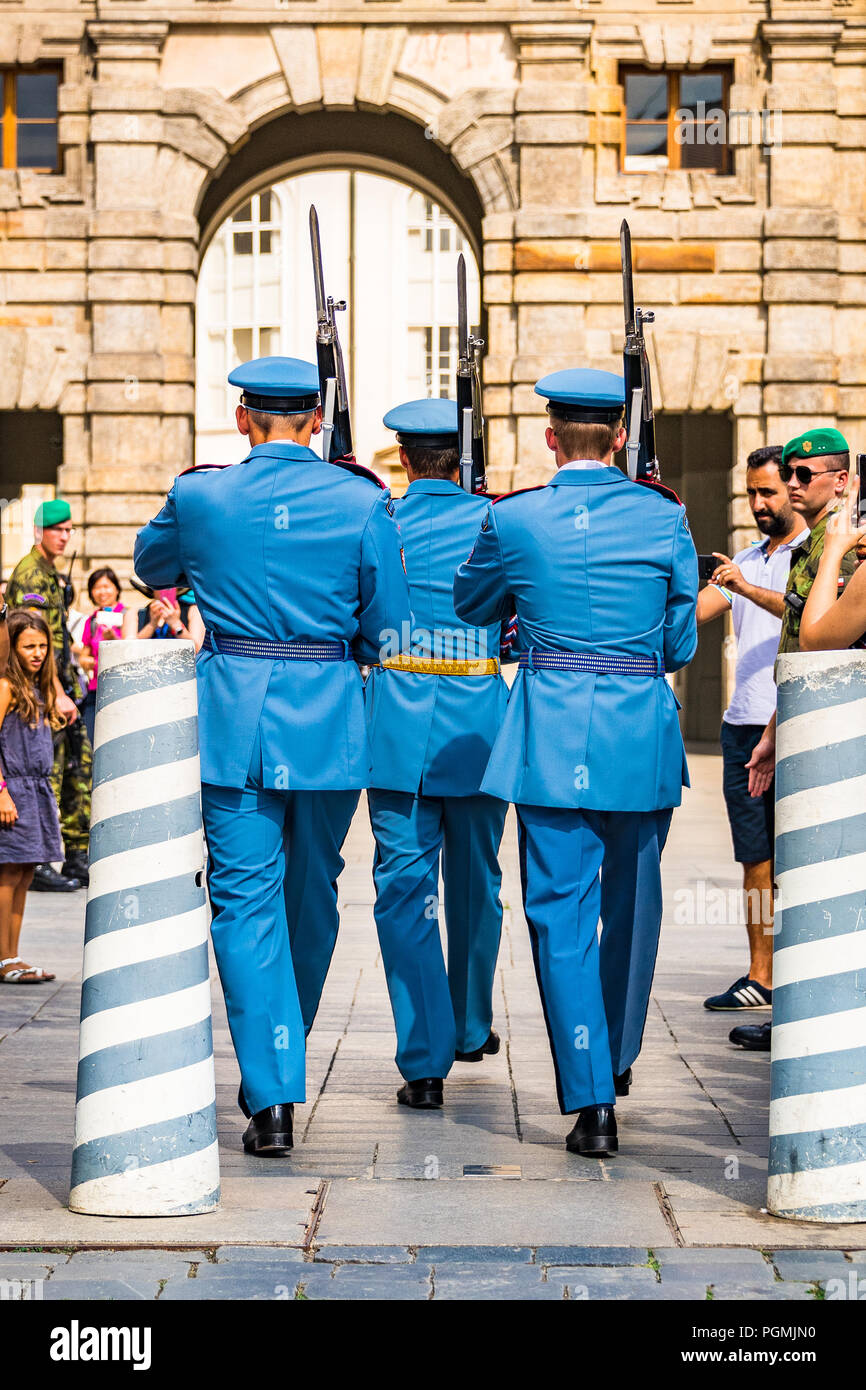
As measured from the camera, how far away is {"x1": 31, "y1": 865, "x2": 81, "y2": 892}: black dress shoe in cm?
1103

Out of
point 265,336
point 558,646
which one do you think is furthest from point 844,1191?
point 265,336

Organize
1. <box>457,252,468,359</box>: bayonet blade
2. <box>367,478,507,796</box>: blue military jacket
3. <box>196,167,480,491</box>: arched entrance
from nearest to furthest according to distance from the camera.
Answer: <box>367,478,507,796</box>: blue military jacket → <box>457,252,468,359</box>: bayonet blade → <box>196,167,480,491</box>: arched entrance

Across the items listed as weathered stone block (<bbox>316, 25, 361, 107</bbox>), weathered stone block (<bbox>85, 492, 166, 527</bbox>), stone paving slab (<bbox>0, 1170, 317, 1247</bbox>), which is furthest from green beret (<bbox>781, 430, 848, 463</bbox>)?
weathered stone block (<bbox>316, 25, 361, 107</bbox>)

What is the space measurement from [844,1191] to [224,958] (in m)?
1.66

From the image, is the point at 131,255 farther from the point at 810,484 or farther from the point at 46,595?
the point at 810,484

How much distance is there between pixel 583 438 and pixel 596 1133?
1.84m

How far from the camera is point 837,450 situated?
248 inches

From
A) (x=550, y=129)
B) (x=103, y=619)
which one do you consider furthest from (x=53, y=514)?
(x=550, y=129)

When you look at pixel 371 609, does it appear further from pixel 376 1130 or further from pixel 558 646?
pixel 376 1130

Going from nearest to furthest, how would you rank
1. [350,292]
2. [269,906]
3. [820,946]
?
[820,946]
[269,906]
[350,292]

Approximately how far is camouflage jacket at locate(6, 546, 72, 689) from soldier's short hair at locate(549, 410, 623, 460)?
5874 mm

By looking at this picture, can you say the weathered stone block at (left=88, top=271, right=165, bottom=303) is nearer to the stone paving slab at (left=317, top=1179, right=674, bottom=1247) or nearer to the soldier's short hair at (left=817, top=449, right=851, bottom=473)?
the soldier's short hair at (left=817, top=449, right=851, bottom=473)

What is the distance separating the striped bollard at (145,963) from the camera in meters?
4.43

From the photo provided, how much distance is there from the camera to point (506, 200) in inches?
720
